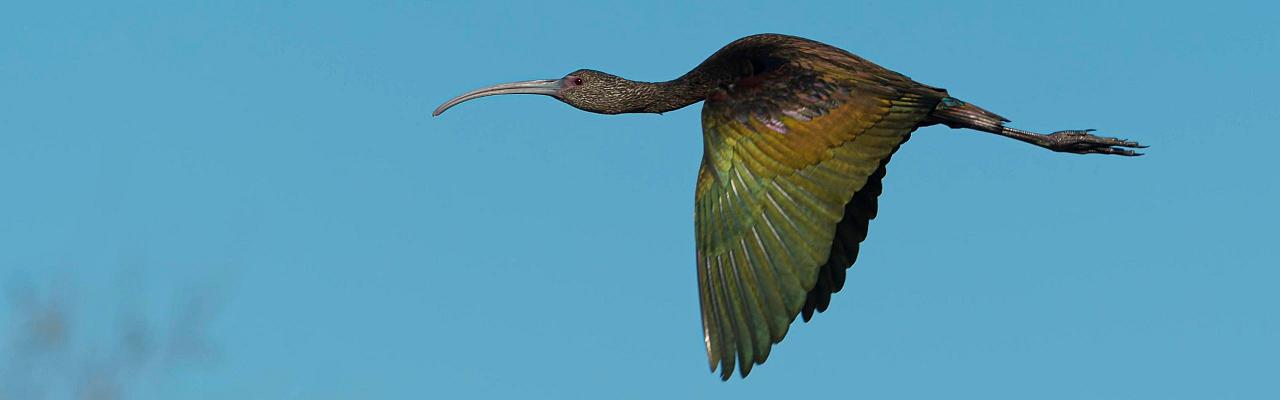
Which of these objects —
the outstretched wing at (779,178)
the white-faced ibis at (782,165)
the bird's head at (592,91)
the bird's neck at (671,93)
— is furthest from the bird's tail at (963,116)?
the bird's head at (592,91)

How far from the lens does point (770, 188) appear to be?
1603 centimetres

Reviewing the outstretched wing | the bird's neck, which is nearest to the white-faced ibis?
the outstretched wing

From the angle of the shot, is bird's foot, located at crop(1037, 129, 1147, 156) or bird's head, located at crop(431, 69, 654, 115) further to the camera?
bird's head, located at crop(431, 69, 654, 115)

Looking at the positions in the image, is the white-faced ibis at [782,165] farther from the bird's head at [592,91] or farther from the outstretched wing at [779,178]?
the bird's head at [592,91]

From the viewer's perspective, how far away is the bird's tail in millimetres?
18109

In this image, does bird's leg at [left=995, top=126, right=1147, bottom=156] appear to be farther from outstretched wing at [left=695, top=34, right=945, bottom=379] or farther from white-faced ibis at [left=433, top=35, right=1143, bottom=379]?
outstretched wing at [left=695, top=34, right=945, bottom=379]

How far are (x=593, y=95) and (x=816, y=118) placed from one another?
434cm

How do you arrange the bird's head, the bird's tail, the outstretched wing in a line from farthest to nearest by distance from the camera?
the bird's head
the bird's tail
the outstretched wing

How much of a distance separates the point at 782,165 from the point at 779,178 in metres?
0.10

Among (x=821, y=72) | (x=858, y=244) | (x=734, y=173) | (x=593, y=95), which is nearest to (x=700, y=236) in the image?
(x=734, y=173)

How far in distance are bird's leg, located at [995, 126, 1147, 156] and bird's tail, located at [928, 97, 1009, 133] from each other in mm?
338

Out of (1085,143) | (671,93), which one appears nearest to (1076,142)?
(1085,143)

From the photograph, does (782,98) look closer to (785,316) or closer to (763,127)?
(763,127)

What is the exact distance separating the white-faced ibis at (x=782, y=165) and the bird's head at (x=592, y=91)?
5.81ft
